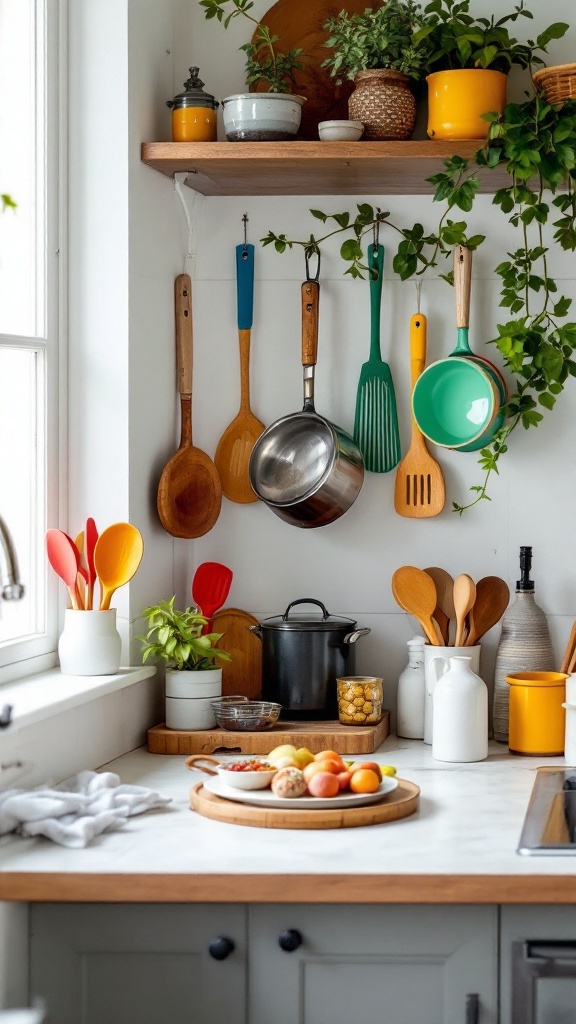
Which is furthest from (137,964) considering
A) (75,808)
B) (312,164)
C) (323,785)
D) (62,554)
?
(312,164)

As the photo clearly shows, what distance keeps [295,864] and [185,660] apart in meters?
0.76

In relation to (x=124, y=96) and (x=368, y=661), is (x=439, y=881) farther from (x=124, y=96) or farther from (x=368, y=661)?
(x=124, y=96)

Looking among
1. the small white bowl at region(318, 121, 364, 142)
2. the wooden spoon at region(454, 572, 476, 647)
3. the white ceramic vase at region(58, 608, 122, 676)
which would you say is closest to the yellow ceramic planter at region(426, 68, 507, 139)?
the small white bowl at region(318, 121, 364, 142)

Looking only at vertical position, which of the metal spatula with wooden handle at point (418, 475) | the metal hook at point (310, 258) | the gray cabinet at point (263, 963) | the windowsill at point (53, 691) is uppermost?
the metal hook at point (310, 258)

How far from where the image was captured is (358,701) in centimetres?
223

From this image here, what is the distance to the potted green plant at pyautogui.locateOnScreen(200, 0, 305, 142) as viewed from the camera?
224cm

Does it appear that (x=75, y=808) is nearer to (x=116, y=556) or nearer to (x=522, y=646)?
(x=116, y=556)

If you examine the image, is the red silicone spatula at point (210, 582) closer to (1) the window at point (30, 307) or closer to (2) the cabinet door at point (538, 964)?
(1) the window at point (30, 307)

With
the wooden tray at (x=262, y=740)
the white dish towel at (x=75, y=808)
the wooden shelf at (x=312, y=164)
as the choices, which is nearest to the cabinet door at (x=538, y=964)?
the white dish towel at (x=75, y=808)

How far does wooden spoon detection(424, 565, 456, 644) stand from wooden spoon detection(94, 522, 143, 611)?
0.64 m

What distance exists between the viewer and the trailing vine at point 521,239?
215cm

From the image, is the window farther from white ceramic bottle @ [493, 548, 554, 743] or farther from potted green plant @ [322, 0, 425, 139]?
white ceramic bottle @ [493, 548, 554, 743]

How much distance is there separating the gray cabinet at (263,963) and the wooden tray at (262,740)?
61 cm

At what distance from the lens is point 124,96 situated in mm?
2189
